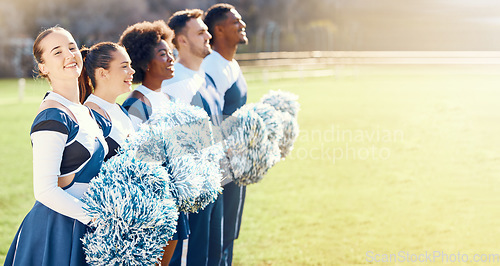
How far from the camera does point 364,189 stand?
7.96 meters

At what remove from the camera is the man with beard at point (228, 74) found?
448 centimetres

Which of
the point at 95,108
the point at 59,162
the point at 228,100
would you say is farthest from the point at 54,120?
the point at 228,100

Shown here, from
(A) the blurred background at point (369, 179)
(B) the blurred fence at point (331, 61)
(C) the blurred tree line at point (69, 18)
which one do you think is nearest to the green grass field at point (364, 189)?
(A) the blurred background at point (369, 179)

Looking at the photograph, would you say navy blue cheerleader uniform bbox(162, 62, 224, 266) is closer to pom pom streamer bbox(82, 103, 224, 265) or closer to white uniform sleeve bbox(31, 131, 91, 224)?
pom pom streamer bbox(82, 103, 224, 265)

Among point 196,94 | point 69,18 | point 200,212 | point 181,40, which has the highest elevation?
point 69,18

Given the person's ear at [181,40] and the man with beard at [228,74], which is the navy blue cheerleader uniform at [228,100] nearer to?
the man with beard at [228,74]

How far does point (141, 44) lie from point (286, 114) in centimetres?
157

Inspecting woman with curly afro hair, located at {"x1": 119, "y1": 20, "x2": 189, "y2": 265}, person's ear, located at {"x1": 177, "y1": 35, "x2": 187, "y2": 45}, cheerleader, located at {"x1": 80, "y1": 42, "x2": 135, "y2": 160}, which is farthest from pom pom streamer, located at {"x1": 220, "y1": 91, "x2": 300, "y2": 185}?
cheerleader, located at {"x1": 80, "y1": 42, "x2": 135, "y2": 160}

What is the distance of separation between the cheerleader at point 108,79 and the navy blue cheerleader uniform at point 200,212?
61 cm

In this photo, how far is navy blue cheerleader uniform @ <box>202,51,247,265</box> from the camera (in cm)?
447

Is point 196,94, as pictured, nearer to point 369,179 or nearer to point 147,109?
point 147,109

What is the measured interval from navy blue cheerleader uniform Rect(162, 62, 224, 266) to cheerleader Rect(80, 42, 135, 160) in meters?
0.61

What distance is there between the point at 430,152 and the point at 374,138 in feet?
5.51

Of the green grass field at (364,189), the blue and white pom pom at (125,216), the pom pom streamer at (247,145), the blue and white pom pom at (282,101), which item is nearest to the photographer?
the blue and white pom pom at (125,216)
